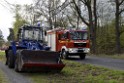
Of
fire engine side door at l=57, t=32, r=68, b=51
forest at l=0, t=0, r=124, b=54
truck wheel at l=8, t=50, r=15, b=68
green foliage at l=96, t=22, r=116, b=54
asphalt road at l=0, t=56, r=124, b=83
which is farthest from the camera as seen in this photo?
green foliage at l=96, t=22, r=116, b=54

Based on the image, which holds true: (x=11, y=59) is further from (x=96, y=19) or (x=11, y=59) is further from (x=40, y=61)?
(x=96, y=19)

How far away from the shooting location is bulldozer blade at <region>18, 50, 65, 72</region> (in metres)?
17.8

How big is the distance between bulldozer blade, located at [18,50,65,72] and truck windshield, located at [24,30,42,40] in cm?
393

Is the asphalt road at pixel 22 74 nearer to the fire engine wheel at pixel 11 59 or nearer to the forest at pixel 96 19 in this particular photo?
the fire engine wheel at pixel 11 59

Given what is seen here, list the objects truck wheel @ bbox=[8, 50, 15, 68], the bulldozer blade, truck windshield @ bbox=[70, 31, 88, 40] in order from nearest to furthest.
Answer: the bulldozer blade
truck wheel @ bbox=[8, 50, 15, 68]
truck windshield @ bbox=[70, 31, 88, 40]

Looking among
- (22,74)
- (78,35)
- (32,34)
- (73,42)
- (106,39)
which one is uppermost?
(32,34)

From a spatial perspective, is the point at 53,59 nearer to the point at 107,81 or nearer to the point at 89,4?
the point at 107,81

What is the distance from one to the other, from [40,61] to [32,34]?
4669 millimetres

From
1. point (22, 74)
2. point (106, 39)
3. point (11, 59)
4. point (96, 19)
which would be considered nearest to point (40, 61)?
point (22, 74)

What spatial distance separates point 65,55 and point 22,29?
9.46 m

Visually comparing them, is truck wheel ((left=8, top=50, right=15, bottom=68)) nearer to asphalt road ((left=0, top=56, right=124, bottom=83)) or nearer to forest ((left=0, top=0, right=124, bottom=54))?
asphalt road ((left=0, top=56, right=124, bottom=83))

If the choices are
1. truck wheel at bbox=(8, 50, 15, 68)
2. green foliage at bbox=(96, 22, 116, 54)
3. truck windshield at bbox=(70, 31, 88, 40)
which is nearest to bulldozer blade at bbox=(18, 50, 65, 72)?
truck wheel at bbox=(8, 50, 15, 68)

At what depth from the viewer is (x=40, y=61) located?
722 inches

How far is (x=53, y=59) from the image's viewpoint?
61.4 ft
